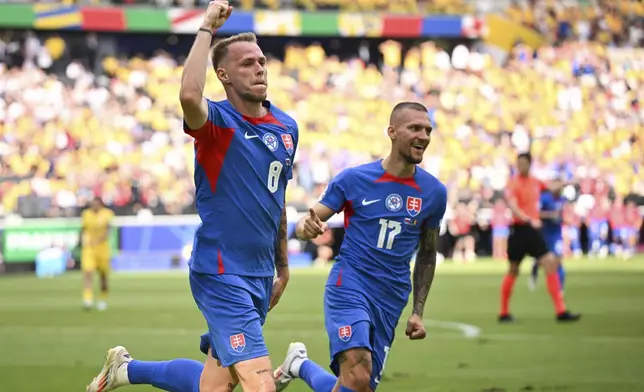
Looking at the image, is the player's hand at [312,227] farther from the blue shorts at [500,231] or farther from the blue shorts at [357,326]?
the blue shorts at [500,231]

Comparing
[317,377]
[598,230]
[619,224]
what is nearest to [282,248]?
[317,377]

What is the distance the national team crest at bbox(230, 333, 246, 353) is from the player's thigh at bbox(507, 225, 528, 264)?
11.6 m

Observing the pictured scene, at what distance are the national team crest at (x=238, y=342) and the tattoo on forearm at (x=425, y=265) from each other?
6.21 ft

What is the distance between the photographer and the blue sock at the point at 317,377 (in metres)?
8.39

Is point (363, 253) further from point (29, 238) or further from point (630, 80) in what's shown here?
point (630, 80)

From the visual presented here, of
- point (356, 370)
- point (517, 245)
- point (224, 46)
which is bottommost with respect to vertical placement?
point (517, 245)

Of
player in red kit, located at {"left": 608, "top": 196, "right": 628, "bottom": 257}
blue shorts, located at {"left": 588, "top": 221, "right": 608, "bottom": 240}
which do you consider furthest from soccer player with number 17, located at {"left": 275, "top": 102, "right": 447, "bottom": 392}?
blue shorts, located at {"left": 588, "top": 221, "right": 608, "bottom": 240}

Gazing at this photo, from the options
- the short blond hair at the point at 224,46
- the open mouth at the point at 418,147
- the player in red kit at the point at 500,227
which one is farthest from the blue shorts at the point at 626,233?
the short blond hair at the point at 224,46

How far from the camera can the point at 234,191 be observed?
21.8 feet

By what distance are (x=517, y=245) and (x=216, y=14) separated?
12.3m

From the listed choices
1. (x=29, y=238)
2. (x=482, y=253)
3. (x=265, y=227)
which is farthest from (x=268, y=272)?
(x=482, y=253)

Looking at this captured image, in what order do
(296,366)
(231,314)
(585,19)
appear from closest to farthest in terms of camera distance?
(231,314), (296,366), (585,19)

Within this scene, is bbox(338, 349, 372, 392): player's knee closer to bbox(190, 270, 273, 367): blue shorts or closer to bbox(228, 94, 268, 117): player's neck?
bbox(190, 270, 273, 367): blue shorts

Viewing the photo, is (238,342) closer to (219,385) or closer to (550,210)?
(219,385)
